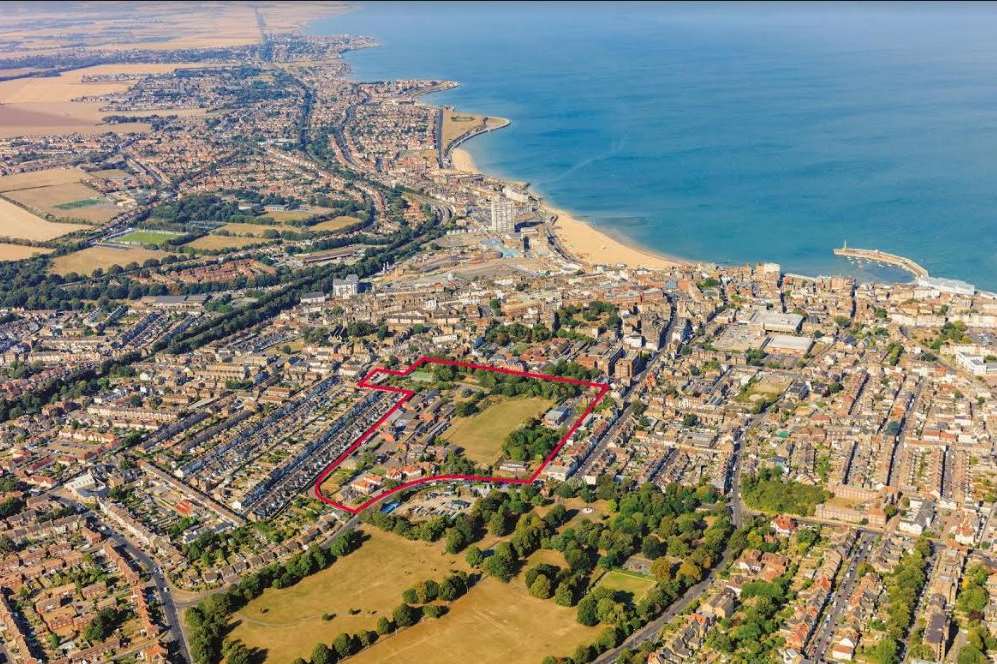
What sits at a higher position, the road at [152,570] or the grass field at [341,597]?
the grass field at [341,597]

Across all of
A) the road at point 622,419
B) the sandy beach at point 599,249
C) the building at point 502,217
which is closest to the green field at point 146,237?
the building at point 502,217

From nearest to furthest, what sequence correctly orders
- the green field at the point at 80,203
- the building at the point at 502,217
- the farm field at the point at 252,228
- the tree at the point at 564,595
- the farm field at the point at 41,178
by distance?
1. the tree at the point at 564,595
2. the building at the point at 502,217
3. the farm field at the point at 252,228
4. the green field at the point at 80,203
5. the farm field at the point at 41,178

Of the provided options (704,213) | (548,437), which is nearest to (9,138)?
(704,213)

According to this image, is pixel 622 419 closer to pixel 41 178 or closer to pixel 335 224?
pixel 335 224

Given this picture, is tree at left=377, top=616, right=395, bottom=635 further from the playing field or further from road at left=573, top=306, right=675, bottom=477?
road at left=573, top=306, right=675, bottom=477

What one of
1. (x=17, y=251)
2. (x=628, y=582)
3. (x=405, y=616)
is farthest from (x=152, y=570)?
(x=17, y=251)

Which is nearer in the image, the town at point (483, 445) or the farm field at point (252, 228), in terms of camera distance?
the town at point (483, 445)

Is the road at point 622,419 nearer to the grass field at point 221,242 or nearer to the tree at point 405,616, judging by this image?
the tree at point 405,616

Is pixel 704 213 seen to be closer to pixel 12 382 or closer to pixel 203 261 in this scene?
pixel 203 261
